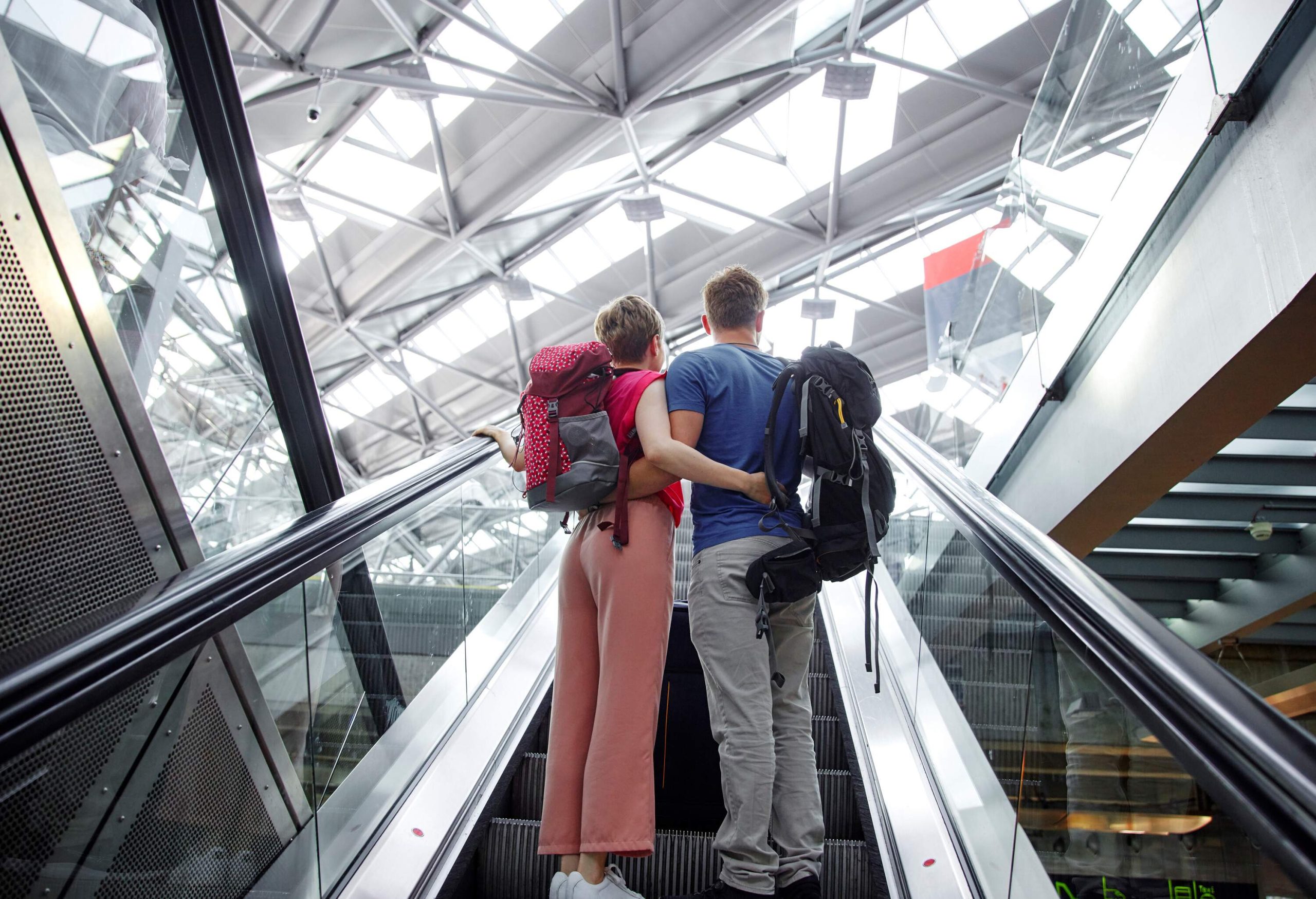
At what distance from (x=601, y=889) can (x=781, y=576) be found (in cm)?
95

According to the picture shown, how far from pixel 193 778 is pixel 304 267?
1866cm


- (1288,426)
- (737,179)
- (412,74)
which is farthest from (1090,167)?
(737,179)

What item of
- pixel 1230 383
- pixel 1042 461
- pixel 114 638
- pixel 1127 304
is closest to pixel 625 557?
pixel 114 638

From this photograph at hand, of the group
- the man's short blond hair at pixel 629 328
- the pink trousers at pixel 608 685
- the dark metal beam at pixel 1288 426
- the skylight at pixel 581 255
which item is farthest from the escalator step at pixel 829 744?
the skylight at pixel 581 255

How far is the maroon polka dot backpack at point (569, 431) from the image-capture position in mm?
2861

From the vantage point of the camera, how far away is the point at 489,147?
51.2 ft

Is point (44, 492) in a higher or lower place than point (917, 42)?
lower

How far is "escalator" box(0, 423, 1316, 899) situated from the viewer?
60.7 inches

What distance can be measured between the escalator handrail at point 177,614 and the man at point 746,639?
985mm

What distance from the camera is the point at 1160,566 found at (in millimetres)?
7492

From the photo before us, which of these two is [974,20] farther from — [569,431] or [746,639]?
[746,639]

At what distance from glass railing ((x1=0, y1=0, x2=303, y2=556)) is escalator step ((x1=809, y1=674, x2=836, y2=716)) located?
2.49 metres

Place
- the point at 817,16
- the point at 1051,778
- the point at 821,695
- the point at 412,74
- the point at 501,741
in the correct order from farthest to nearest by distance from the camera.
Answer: the point at 817,16, the point at 412,74, the point at 821,695, the point at 501,741, the point at 1051,778

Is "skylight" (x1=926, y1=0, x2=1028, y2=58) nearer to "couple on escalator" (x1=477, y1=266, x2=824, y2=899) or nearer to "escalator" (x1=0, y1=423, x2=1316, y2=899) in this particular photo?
"escalator" (x1=0, y1=423, x2=1316, y2=899)
